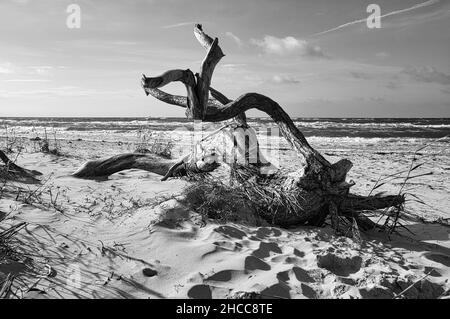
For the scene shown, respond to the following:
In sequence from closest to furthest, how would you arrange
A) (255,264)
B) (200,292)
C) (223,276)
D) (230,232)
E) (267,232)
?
(200,292) < (223,276) < (255,264) < (230,232) < (267,232)

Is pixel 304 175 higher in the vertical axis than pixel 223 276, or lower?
higher

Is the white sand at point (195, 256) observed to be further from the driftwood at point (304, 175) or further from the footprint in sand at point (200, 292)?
the driftwood at point (304, 175)

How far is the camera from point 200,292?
2.52m

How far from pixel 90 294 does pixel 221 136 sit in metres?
3.22

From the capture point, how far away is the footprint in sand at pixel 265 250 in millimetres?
3133

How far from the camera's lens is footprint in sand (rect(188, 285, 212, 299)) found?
2.48 m

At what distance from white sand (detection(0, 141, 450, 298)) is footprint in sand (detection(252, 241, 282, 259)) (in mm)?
10

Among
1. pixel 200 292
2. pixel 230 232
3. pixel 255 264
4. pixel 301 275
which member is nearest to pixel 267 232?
pixel 230 232

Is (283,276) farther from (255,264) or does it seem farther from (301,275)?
(255,264)

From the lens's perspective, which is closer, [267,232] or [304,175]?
[267,232]

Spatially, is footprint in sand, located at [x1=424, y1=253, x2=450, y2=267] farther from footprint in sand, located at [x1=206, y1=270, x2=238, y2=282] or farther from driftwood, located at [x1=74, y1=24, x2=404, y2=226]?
footprint in sand, located at [x1=206, y1=270, x2=238, y2=282]

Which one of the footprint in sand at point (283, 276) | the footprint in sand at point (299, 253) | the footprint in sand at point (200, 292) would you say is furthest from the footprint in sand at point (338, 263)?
the footprint in sand at point (200, 292)

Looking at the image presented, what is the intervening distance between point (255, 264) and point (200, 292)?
62cm
